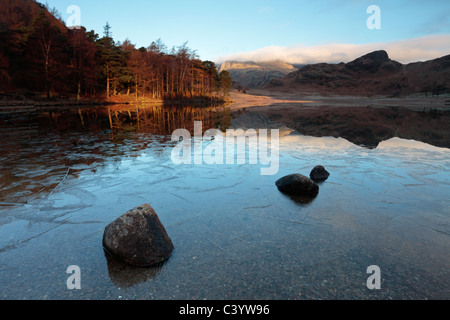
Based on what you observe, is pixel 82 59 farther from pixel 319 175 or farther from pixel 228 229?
pixel 228 229

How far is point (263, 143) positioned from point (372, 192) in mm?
7017

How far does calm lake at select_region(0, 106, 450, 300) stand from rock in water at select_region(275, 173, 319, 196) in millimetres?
276

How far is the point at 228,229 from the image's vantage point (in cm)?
480

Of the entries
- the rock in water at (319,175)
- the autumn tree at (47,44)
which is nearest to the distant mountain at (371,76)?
the autumn tree at (47,44)

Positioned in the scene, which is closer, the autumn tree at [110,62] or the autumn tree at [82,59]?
the autumn tree at [82,59]

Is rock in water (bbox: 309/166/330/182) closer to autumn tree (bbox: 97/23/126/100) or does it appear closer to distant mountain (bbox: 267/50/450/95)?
autumn tree (bbox: 97/23/126/100)

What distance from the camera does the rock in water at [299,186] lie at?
21.6 feet

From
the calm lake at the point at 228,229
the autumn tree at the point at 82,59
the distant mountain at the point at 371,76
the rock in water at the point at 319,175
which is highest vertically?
the distant mountain at the point at 371,76

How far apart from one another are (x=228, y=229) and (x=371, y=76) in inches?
6724

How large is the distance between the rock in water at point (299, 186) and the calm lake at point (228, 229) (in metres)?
0.28

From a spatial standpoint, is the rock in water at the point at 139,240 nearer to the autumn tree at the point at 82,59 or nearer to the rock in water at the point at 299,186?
the rock in water at the point at 299,186

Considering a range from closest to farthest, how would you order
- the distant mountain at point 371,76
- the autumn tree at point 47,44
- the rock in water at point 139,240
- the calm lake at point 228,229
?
the calm lake at point 228,229, the rock in water at point 139,240, the autumn tree at point 47,44, the distant mountain at point 371,76

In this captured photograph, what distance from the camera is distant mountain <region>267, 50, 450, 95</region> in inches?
4759

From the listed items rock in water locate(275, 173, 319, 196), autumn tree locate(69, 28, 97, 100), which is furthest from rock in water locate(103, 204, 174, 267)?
autumn tree locate(69, 28, 97, 100)
